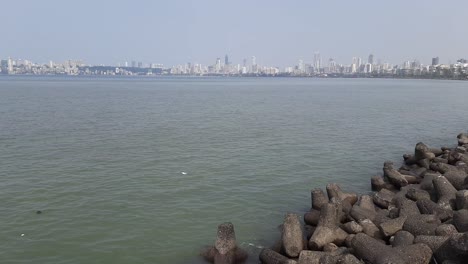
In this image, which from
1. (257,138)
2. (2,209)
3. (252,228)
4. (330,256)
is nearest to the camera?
(330,256)

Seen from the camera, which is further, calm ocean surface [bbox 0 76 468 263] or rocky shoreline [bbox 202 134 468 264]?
calm ocean surface [bbox 0 76 468 263]

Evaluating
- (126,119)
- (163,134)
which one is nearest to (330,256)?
(163,134)

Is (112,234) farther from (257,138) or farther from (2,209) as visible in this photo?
(257,138)

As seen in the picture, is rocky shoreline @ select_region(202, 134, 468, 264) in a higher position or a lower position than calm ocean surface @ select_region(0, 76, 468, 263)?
higher

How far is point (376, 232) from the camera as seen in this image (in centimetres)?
1147

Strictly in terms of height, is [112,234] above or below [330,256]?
below

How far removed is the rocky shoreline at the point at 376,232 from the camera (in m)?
9.16

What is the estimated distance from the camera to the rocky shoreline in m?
9.16

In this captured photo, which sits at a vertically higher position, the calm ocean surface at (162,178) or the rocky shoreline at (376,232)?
the rocky shoreline at (376,232)

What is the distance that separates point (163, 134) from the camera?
3186 centimetres

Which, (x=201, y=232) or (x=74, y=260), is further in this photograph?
(x=201, y=232)

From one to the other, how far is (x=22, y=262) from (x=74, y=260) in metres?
1.31

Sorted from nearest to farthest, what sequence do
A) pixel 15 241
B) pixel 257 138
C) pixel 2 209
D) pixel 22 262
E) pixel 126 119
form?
pixel 22 262 < pixel 15 241 < pixel 2 209 < pixel 257 138 < pixel 126 119

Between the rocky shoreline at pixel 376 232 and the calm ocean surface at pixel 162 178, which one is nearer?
the rocky shoreline at pixel 376 232
